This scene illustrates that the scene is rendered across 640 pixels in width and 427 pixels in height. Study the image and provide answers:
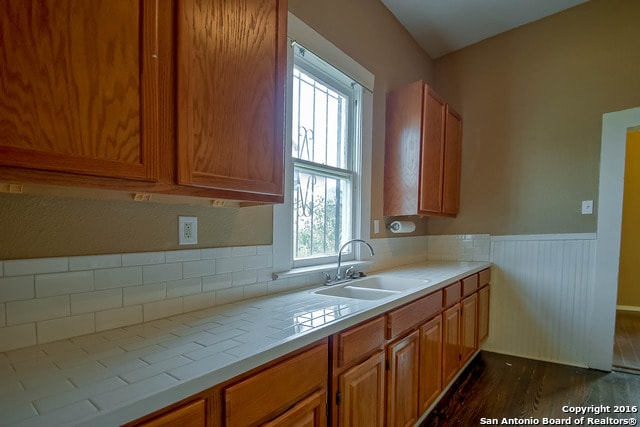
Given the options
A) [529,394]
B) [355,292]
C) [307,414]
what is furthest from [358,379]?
[529,394]

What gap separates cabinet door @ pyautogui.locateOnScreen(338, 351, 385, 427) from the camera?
47.1 inches

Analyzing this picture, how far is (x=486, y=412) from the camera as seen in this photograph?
6.68 feet

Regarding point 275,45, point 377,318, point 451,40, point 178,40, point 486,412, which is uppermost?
point 451,40

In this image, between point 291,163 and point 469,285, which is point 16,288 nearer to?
point 291,163

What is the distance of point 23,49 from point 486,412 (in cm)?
270

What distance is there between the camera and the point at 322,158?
208 cm

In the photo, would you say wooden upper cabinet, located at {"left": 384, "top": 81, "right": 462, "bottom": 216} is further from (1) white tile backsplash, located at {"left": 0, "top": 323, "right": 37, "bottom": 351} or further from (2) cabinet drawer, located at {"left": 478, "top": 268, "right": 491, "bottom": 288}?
(1) white tile backsplash, located at {"left": 0, "top": 323, "right": 37, "bottom": 351}

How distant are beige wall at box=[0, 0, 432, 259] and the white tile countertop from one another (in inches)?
11.3

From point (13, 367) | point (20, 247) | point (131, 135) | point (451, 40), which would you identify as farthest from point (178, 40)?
point (451, 40)

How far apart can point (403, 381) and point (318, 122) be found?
155 cm

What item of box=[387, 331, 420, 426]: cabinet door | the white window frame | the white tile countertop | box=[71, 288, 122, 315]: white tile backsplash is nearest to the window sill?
the white window frame

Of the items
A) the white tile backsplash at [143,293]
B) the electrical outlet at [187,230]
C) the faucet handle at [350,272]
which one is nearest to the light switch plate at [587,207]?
the faucet handle at [350,272]

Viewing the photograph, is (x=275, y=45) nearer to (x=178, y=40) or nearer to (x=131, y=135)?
(x=178, y=40)

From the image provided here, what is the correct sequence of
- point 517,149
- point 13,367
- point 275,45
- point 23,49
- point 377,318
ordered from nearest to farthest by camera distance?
point 23,49 < point 13,367 < point 275,45 < point 377,318 < point 517,149
